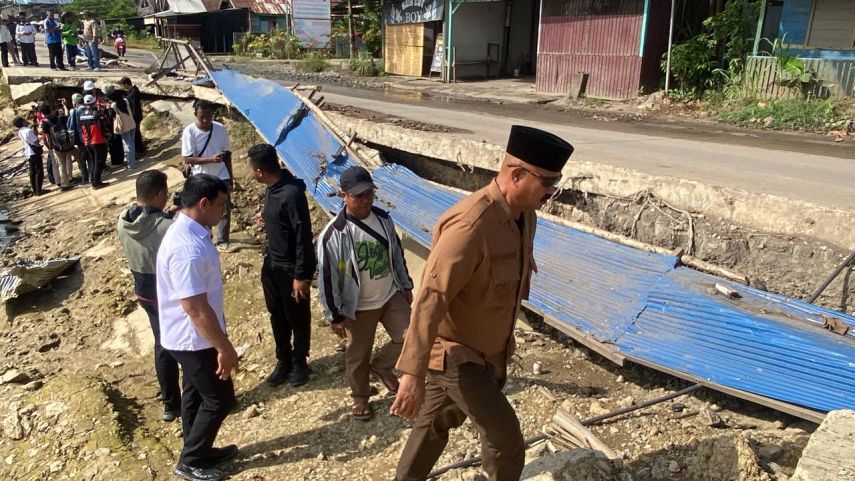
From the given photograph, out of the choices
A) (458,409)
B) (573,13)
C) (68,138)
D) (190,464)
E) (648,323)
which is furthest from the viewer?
(573,13)

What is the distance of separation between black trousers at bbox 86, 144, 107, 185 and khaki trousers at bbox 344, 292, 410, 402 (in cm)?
872

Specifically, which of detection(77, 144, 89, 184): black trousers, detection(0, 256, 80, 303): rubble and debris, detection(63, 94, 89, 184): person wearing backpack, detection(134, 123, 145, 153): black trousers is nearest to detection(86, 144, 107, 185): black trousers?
detection(63, 94, 89, 184): person wearing backpack

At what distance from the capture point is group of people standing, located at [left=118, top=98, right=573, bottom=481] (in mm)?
2215

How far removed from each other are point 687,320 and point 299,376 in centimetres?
264

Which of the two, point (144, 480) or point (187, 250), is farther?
point (144, 480)

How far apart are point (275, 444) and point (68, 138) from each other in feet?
31.1

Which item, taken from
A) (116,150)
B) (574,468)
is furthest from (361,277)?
(116,150)

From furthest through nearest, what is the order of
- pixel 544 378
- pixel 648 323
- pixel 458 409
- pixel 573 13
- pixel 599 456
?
1. pixel 573 13
2. pixel 544 378
3. pixel 648 323
4. pixel 599 456
5. pixel 458 409

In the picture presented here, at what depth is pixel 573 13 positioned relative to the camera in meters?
15.1

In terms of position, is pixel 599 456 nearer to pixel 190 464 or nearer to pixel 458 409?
pixel 458 409

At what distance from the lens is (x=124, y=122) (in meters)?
10.8

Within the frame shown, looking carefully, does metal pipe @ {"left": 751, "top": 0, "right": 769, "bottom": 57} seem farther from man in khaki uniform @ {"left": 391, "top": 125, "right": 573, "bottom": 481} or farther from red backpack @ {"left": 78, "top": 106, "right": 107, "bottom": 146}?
red backpack @ {"left": 78, "top": 106, "right": 107, "bottom": 146}

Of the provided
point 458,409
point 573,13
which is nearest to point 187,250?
point 458,409

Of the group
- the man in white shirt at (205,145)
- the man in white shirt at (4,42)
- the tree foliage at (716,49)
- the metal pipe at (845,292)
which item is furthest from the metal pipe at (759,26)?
the man in white shirt at (4,42)
